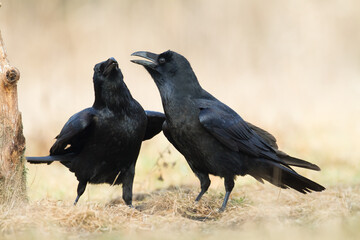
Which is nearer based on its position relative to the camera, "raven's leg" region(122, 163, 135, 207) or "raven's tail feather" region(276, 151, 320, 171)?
"raven's tail feather" region(276, 151, 320, 171)

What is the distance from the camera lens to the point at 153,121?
659 cm

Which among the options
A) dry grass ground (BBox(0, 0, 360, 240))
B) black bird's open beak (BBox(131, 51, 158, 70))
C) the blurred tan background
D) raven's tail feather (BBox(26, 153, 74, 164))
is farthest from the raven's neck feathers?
the blurred tan background

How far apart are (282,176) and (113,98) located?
194 cm

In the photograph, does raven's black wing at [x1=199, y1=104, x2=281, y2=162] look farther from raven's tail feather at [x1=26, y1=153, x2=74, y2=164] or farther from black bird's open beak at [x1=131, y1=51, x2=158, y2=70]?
raven's tail feather at [x1=26, y1=153, x2=74, y2=164]

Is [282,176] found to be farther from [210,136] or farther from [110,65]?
[110,65]

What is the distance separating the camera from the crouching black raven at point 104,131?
566 centimetres

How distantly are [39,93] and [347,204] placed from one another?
643cm

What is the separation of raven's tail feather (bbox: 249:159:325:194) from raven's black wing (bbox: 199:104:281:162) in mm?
95

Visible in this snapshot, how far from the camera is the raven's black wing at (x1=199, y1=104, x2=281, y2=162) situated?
213 inches

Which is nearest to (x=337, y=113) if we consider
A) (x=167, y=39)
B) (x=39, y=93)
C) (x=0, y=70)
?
(x=167, y=39)

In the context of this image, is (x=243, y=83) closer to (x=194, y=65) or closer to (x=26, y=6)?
(x=194, y=65)

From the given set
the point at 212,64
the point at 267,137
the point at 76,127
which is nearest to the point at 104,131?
the point at 76,127

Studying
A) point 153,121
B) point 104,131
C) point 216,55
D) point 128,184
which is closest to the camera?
point 104,131

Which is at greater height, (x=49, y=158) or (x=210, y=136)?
(x=210, y=136)
